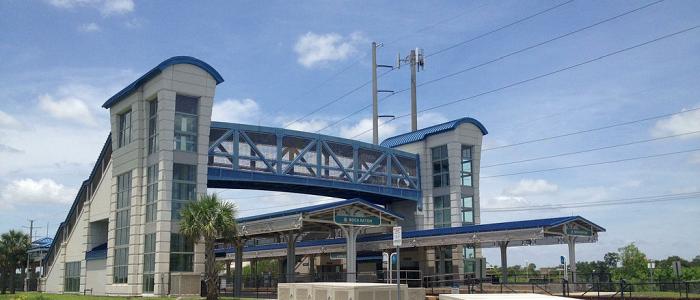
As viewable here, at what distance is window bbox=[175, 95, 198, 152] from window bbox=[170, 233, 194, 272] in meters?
6.68

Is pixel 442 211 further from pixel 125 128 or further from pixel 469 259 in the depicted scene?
pixel 125 128

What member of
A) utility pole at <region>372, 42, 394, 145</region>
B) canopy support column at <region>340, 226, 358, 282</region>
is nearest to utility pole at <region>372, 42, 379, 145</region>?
utility pole at <region>372, 42, 394, 145</region>

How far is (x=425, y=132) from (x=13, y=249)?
50504 millimetres

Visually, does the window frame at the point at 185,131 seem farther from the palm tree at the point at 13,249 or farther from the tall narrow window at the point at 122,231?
the palm tree at the point at 13,249

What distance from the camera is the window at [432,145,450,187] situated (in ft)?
233

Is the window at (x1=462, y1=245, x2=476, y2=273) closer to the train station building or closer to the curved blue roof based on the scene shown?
the train station building

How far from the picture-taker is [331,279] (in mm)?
59375

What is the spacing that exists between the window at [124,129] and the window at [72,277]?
589 inches

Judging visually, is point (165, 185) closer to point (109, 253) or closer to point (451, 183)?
point (109, 253)

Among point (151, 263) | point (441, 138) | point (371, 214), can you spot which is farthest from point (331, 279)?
point (441, 138)

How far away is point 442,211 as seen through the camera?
7112cm

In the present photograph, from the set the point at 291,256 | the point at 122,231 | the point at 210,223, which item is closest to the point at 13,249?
the point at 122,231

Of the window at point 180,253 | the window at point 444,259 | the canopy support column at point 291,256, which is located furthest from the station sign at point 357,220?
the window at point 444,259

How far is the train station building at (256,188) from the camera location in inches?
1954
